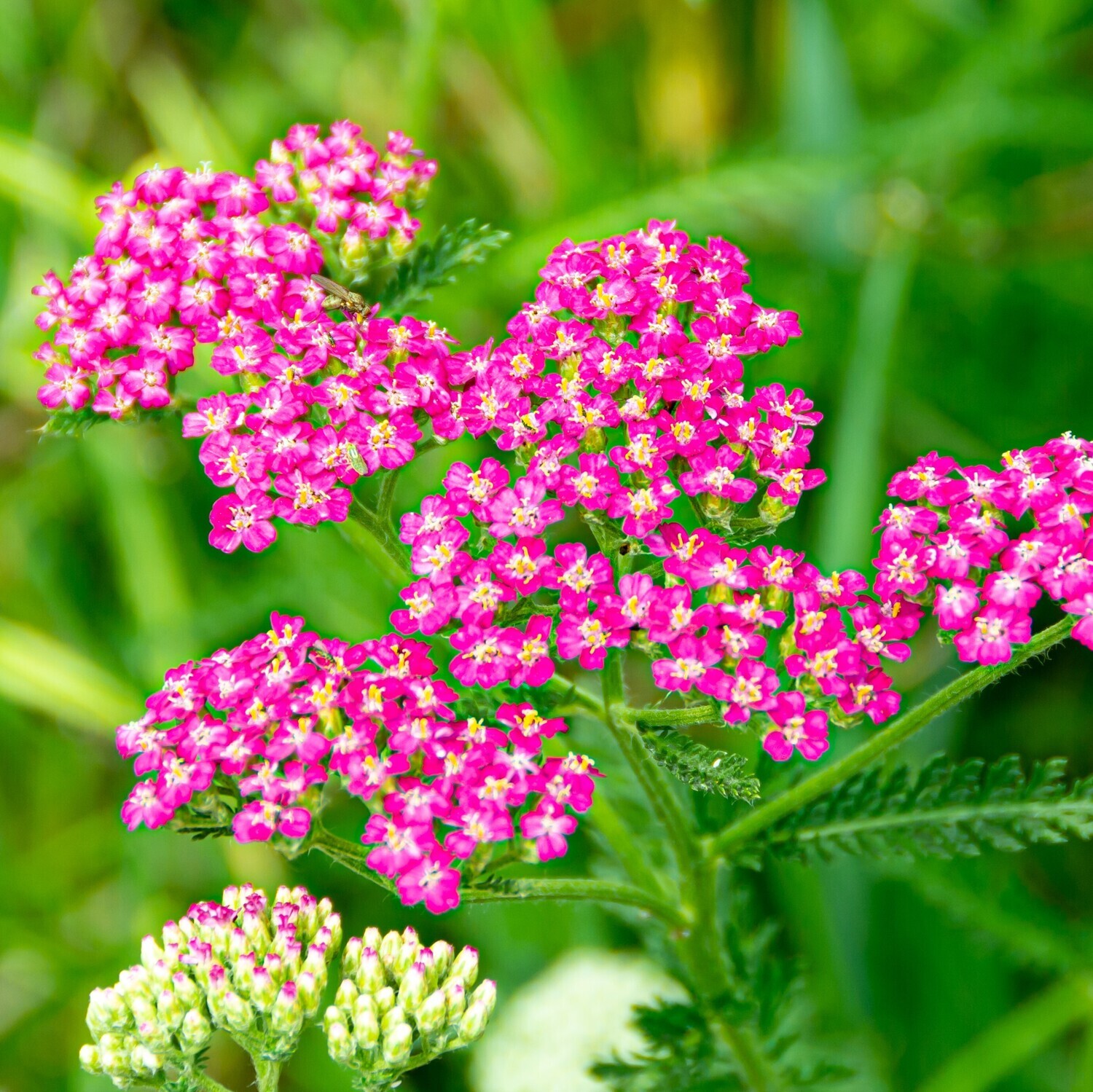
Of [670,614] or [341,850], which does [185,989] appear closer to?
[341,850]

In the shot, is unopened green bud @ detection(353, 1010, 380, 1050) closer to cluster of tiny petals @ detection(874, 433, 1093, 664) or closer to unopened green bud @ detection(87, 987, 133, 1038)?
unopened green bud @ detection(87, 987, 133, 1038)

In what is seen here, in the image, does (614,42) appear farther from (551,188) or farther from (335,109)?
(335,109)

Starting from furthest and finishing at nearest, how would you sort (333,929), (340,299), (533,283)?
(533,283), (340,299), (333,929)

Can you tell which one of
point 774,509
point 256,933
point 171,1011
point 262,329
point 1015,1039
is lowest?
point 1015,1039

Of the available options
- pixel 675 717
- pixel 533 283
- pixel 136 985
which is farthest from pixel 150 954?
pixel 533 283

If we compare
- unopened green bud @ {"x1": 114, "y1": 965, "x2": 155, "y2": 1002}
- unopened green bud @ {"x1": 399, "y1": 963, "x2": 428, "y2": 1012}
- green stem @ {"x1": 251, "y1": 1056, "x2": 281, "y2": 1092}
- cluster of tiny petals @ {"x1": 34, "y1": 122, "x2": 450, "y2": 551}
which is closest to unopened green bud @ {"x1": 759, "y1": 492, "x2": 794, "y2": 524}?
cluster of tiny petals @ {"x1": 34, "y1": 122, "x2": 450, "y2": 551}

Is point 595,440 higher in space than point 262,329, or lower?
lower

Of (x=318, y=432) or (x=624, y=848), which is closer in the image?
(x=318, y=432)
